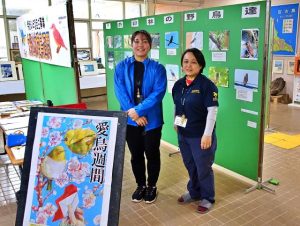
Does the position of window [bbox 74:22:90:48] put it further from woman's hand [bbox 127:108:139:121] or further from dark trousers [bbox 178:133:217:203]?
dark trousers [bbox 178:133:217:203]

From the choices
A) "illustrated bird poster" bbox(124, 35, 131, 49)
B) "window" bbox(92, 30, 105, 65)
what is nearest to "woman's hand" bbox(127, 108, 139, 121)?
"illustrated bird poster" bbox(124, 35, 131, 49)

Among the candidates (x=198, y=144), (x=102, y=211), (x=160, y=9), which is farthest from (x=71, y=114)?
(x=160, y=9)

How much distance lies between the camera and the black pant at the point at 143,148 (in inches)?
101

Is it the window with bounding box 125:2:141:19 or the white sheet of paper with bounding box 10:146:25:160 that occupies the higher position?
the window with bounding box 125:2:141:19

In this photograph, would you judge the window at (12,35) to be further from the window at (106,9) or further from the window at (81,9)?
the window at (106,9)

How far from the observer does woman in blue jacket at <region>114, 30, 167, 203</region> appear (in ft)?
8.04

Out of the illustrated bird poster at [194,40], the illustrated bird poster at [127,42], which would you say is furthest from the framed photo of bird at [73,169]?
the illustrated bird poster at [127,42]

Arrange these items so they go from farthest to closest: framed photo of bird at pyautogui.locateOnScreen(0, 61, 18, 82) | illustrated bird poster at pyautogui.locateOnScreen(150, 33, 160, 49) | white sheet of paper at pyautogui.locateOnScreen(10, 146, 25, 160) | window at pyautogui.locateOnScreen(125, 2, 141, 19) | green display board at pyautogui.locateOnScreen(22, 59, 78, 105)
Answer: window at pyautogui.locateOnScreen(125, 2, 141, 19), framed photo of bird at pyautogui.locateOnScreen(0, 61, 18, 82), illustrated bird poster at pyautogui.locateOnScreen(150, 33, 160, 49), green display board at pyautogui.locateOnScreen(22, 59, 78, 105), white sheet of paper at pyautogui.locateOnScreen(10, 146, 25, 160)

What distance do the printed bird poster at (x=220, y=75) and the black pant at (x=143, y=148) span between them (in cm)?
93

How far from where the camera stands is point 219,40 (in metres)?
3.06

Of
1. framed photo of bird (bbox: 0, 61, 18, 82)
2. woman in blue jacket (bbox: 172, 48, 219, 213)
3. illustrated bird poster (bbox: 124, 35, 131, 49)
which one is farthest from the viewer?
framed photo of bird (bbox: 0, 61, 18, 82)

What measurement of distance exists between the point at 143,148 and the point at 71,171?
1.16 meters

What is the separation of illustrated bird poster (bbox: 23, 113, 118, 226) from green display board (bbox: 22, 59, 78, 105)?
4.68ft

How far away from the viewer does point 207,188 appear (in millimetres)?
2578
